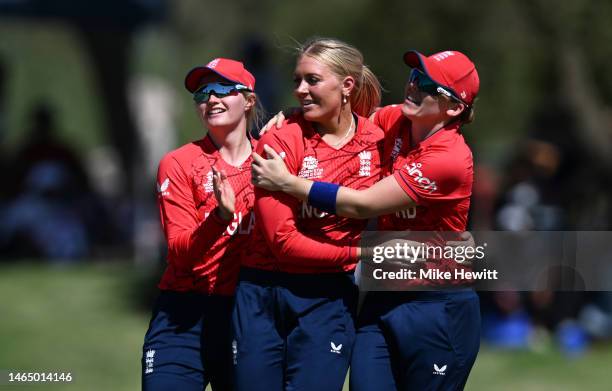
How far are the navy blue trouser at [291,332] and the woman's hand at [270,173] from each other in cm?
38

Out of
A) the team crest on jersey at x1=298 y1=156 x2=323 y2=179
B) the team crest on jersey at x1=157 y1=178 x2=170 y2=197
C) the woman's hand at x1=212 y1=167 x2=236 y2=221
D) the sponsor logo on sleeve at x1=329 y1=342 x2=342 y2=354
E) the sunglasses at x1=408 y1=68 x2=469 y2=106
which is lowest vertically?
the sponsor logo on sleeve at x1=329 y1=342 x2=342 y2=354

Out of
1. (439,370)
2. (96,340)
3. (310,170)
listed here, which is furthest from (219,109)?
(96,340)

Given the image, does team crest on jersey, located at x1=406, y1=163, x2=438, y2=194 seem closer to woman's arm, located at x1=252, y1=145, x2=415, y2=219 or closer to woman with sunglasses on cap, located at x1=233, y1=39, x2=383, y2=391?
woman's arm, located at x1=252, y1=145, x2=415, y2=219

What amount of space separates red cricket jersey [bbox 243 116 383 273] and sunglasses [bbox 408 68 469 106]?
0.29m

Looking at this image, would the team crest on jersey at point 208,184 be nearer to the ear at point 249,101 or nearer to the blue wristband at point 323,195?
A: the ear at point 249,101

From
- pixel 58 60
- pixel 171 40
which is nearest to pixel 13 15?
pixel 171 40

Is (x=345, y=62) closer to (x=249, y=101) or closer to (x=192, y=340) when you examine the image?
(x=249, y=101)

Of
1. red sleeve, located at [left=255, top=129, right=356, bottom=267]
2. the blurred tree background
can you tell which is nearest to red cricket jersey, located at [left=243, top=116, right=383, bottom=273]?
red sleeve, located at [left=255, top=129, right=356, bottom=267]

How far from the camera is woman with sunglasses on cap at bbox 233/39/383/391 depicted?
413cm

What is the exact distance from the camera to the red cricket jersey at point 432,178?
416cm

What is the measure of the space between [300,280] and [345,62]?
87cm

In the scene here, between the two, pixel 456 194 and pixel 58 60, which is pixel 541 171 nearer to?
pixel 456 194

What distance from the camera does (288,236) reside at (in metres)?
4.09
